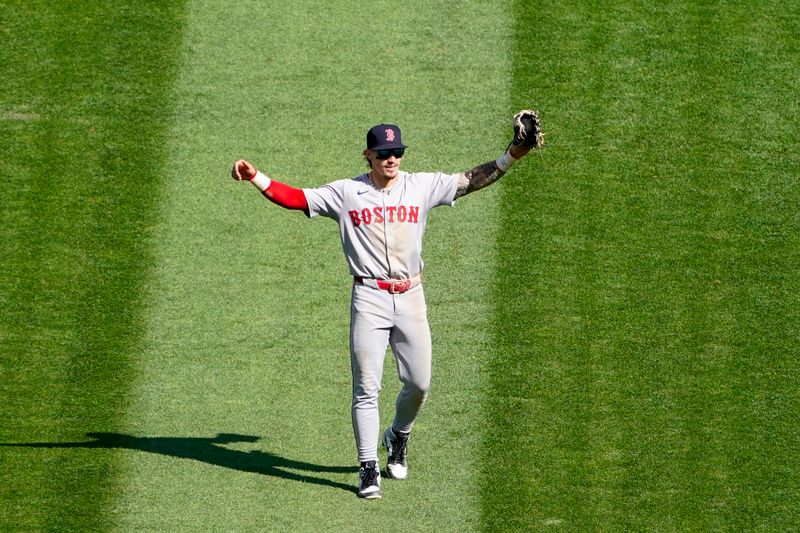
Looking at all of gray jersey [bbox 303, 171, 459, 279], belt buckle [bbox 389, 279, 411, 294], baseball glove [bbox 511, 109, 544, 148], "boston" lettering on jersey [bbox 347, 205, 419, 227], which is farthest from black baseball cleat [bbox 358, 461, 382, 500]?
baseball glove [bbox 511, 109, 544, 148]

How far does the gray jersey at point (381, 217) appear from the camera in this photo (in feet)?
29.3

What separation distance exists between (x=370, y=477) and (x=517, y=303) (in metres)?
2.29

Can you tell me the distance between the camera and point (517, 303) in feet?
35.4

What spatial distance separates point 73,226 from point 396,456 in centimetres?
380

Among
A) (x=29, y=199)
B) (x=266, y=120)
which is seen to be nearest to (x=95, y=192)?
(x=29, y=199)

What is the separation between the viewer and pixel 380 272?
8.96 m

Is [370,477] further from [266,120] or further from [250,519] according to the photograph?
[266,120]

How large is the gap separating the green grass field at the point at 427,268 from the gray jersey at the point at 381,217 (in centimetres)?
155

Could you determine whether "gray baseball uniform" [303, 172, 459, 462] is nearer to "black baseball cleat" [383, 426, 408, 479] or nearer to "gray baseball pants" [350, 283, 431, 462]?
"gray baseball pants" [350, 283, 431, 462]

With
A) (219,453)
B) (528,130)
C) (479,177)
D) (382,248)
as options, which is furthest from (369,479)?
(528,130)

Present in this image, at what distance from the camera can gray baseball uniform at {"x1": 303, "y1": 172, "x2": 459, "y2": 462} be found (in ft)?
29.3

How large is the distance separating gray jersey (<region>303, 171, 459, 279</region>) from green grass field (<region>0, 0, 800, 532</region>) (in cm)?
155

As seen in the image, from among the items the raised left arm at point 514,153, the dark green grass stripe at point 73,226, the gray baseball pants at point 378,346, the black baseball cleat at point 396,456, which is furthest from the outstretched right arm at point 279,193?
the dark green grass stripe at point 73,226

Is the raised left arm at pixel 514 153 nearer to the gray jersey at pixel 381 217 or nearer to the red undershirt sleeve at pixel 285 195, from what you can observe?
the gray jersey at pixel 381 217
